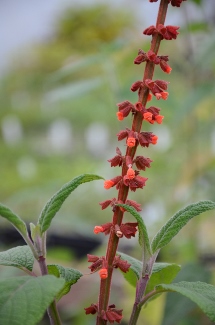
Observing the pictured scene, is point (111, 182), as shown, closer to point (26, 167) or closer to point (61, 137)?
point (26, 167)

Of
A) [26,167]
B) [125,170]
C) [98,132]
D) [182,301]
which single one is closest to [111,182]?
[125,170]

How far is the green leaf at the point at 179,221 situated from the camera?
0.33 m

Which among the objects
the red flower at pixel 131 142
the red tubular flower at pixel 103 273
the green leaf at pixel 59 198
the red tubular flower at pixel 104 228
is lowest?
the red tubular flower at pixel 103 273

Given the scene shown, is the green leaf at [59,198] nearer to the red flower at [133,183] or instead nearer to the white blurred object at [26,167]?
the red flower at [133,183]

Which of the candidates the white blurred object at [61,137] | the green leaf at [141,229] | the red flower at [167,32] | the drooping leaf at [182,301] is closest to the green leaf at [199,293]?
the green leaf at [141,229]

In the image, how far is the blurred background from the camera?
89cm

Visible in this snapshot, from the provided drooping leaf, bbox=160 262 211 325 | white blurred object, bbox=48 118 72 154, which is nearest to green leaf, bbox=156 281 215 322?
drooping leaf, bbox=160 262 211 325

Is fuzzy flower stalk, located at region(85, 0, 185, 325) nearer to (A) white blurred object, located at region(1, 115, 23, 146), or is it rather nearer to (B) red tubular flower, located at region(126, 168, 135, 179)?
(B) red tubular flower, located at region(126, 168, 135, 179)

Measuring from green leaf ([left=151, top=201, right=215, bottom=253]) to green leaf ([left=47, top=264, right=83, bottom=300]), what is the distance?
5 cm

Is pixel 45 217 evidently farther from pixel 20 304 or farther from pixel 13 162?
pixel 13 162

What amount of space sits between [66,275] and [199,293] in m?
0.08

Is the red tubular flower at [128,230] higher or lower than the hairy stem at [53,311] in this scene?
higher

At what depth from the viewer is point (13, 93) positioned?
10.4 feet

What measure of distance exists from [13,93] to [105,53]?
7.77 ft
